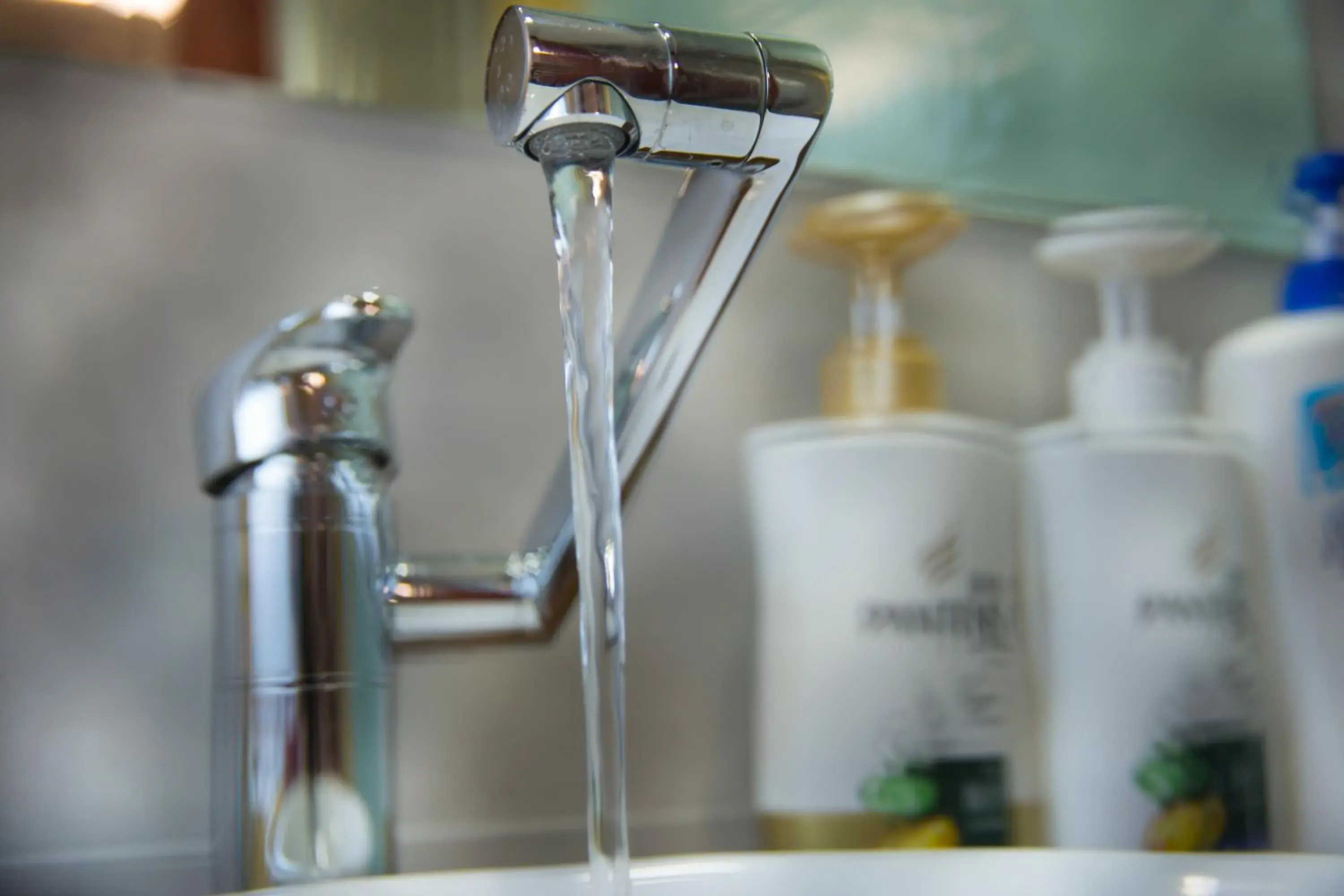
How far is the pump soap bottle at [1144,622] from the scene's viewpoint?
0.46m

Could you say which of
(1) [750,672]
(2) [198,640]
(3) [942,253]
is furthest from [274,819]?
(3) [942,253]

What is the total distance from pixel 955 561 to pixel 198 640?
0.80 feet

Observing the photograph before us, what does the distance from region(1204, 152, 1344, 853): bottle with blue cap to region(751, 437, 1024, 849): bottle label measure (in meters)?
0.12

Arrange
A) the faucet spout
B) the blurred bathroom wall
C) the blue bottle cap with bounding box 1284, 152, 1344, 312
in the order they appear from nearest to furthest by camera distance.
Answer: the faucet spout < the blurred bathroom wall < the blue bottle cap with bounding box 1284, 152, 1344, 312

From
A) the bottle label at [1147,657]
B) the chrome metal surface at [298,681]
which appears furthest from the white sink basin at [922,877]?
the bottle label at [1147,657]

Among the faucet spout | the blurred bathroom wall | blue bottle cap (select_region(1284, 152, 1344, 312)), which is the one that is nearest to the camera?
the faucet spout

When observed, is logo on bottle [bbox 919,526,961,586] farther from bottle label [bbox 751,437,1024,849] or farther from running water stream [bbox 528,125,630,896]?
running water stream [bbox 528,125,630,896]

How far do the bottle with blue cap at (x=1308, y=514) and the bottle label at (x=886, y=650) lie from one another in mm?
124

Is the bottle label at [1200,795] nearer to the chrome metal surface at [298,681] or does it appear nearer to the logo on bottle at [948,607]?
the logo on bottle at [948,607]

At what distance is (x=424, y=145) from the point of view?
0.47 m

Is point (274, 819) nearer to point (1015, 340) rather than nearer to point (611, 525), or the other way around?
Answer: point (611, 525)

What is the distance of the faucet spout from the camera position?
11.0 inches

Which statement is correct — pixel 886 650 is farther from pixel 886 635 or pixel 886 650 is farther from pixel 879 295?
pixel 879 295

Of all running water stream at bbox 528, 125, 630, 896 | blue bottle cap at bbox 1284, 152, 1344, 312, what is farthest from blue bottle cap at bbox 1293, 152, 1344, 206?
running water stream at bbox 528, 125, 630, 896
